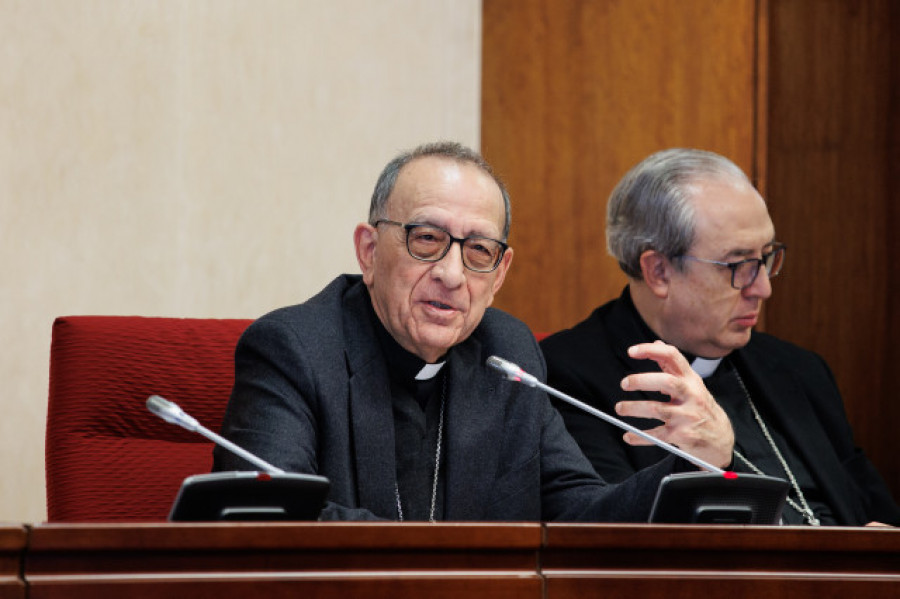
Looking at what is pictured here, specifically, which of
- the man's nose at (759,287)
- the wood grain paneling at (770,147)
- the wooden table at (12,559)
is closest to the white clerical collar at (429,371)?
the man's nose at (759,287)

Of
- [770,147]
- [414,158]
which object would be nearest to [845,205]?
[770,147]

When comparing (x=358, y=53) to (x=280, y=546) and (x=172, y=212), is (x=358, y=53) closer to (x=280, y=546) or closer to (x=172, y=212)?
(x=172, y=212)

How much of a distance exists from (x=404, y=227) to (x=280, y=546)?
933mm

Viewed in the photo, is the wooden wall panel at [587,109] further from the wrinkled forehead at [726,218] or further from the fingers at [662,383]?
the fingers at [662,383]

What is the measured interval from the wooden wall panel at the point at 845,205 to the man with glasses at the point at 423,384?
1650mm

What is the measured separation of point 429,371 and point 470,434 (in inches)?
5.8

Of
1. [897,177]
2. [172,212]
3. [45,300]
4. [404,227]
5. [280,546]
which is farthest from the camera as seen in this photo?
[897,177]

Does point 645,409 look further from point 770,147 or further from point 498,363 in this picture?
point 770,147

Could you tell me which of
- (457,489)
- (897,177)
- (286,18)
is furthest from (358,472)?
(897,177)

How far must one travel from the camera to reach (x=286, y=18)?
3236 millimetres

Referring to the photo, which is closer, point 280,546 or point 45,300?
point 280,546

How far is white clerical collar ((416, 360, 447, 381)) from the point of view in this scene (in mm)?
2070

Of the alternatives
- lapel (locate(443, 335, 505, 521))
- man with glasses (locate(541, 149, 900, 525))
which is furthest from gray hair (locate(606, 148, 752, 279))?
lapel (locate(443, 335, 505, 521))

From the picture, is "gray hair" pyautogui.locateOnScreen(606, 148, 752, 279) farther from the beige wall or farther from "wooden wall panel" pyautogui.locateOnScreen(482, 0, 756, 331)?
the beige wall
